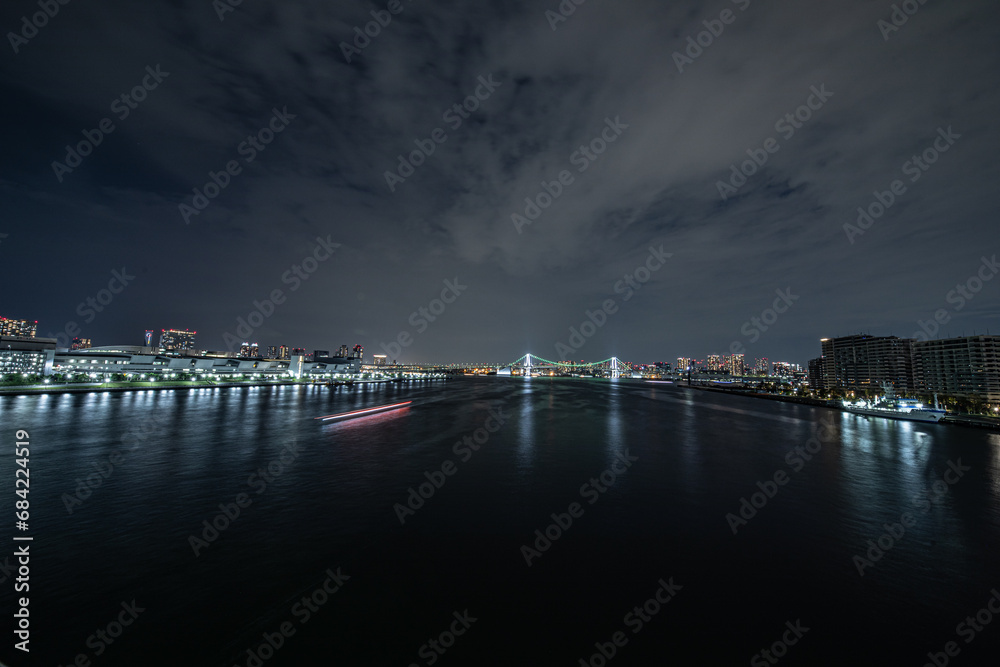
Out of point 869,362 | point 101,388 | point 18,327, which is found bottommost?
point 101,388

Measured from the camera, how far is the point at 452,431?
31.1m

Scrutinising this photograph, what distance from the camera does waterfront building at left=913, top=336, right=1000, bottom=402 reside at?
98500mm

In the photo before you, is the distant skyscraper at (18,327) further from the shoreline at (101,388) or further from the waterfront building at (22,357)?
the shoreline at (101,388)

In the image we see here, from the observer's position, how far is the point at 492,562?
30.5 feet

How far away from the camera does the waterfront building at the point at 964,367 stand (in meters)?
98.5

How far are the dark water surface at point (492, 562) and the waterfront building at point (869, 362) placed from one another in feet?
507

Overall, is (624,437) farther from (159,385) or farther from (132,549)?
(159,385)

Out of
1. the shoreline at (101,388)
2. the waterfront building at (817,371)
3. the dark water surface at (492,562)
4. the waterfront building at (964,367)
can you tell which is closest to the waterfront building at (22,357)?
the shoreline at (101,388)

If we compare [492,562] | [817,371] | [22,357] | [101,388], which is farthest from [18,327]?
[817,371]

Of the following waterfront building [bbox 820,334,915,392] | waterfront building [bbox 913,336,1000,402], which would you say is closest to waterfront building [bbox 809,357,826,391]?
waterfront building [bbox 820,334,915,392]

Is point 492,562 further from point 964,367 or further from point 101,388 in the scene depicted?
point 964,367

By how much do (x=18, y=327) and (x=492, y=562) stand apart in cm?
27462

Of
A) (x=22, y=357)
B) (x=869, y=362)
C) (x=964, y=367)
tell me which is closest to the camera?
(x=22, y=357)

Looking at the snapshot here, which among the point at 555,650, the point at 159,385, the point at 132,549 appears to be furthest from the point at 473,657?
the point at 159,385
